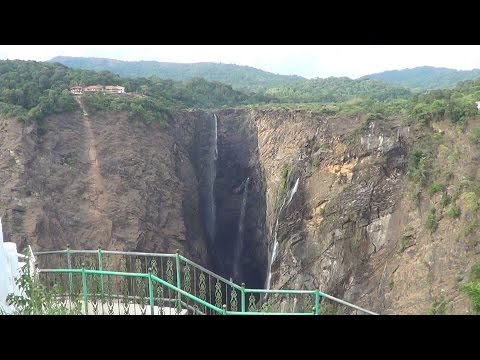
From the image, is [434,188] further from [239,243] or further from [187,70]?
[187,70]

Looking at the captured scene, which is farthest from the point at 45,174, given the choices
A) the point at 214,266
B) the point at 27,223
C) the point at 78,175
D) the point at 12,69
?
the point at 12,69

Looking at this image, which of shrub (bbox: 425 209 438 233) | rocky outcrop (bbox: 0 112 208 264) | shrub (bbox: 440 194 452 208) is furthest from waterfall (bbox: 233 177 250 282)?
shrub (bbox: 440 194 452 208)

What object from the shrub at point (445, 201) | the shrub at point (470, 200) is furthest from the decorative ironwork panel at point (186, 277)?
the shrub at point (445, 201)

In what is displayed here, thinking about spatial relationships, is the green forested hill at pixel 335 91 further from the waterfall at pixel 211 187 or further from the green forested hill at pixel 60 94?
the waterfall at pixel 211 187

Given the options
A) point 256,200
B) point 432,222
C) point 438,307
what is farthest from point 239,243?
point 438,307

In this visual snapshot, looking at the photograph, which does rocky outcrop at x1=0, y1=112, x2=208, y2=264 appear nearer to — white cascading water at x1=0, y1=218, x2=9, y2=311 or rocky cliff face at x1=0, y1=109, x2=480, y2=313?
rocky cliff face at x1=0, y1=109, x2=480, y2=313

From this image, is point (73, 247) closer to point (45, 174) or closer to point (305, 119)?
point (45, 174)

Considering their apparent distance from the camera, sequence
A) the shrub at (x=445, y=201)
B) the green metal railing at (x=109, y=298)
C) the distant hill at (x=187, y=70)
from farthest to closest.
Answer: the distant hill at (x=187, y=70)
the shrub at (x=445, y=201)
the green metal railing at (x=109, y=298)
